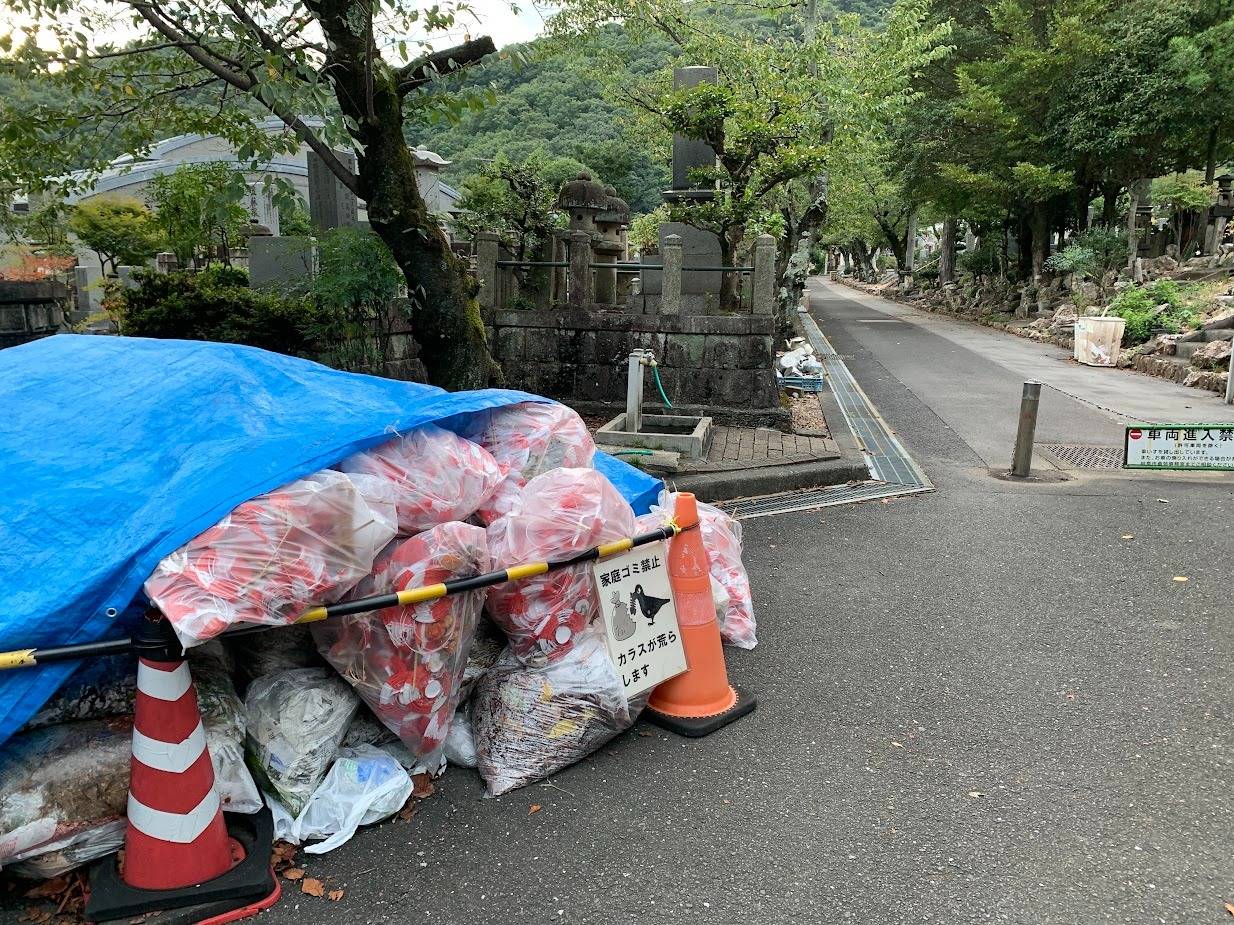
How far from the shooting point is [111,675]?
3064mm

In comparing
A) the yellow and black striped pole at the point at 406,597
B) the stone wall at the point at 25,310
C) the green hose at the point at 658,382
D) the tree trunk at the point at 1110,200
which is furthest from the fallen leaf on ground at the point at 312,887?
the tree trunk at the point at 1110,200

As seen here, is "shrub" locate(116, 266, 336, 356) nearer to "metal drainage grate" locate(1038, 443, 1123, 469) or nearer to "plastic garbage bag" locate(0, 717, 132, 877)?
"plastic garbage bag" locate(0, 717, 132, 877)

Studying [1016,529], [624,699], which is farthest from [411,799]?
[1016,529]

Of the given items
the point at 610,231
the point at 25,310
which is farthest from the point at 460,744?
the point at 610,231

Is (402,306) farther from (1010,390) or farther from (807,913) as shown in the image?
(1010,390)

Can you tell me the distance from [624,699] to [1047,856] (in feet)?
5.37

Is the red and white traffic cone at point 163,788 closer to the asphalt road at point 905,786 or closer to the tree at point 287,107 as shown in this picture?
the asphalt road at point 905,786

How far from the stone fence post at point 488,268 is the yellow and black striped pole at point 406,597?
27.6 feet

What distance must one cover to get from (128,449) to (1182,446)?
8640 mm

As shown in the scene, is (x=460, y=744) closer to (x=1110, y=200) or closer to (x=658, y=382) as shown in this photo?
(x=658, y=382)

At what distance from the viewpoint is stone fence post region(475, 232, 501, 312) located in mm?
11641

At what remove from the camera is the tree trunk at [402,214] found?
7297 millimetres

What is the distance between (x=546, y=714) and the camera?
11.7 ft

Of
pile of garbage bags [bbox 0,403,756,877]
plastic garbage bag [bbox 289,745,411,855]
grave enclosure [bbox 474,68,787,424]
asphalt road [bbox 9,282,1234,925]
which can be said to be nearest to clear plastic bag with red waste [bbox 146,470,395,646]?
pile of garbage bags [bbox 0,403,756,877]
